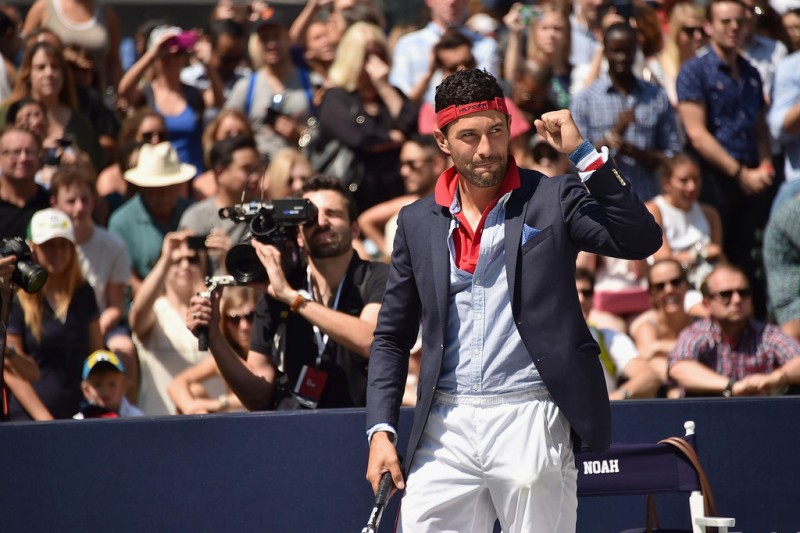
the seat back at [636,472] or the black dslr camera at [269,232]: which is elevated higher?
the black dslr camera at [269,232]

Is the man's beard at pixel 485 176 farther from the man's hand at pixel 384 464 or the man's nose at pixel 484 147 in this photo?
the man's hand at pixel 384 464

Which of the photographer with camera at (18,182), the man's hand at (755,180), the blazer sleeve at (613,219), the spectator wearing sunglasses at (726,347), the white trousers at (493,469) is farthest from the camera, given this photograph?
the man's hand at (755,180)

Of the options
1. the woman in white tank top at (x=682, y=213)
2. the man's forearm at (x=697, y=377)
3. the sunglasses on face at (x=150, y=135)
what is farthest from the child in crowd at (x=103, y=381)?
the woman in white tank top at (x=682, y=213)

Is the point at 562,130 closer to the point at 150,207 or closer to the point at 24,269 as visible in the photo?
the point at 24,269

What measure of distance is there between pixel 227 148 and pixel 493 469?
459cm

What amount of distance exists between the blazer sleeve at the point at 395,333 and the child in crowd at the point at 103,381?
279 cm

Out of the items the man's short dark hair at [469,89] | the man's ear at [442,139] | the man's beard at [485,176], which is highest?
the man's short dark hair at [469,89]

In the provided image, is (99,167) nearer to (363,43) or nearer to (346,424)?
(363,43)

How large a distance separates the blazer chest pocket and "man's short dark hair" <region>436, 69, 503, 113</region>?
0.42 metres

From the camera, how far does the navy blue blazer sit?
12.3 ft

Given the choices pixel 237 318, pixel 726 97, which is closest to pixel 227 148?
pixel 237 318

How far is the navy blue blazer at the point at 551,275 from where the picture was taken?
376 cm

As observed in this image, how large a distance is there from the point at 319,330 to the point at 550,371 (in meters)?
1.76

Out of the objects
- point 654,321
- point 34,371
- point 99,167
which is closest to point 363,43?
point 99,167
